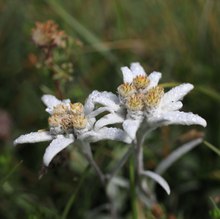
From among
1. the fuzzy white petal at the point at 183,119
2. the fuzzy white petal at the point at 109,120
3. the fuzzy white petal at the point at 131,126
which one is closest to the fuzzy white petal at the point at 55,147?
the fuzzy white petal at the point at 109,120

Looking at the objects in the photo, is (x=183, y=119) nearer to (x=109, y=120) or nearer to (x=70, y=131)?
(x=109, y=120)

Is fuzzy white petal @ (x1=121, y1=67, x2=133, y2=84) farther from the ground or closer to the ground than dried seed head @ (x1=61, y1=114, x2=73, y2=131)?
farther from the ground

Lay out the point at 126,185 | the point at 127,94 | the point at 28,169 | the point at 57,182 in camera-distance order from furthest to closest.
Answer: the point at 28,169
the point at 57,182
the point at 126,185
the point at 127,94

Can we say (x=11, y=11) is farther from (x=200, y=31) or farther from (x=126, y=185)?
(x=126, y=185)

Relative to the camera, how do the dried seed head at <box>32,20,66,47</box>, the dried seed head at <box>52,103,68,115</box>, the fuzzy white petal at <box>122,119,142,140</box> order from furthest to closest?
the dried seed head at <box>32,20,66,47</box>, the dried seed head at <box>52,103,68,115</box>, the fuzzy white petal at <box>122,119,142,140</box>

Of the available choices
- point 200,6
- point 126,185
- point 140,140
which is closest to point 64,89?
point 126,185

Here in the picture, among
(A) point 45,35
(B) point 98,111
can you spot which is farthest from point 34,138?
(A) point 45,35

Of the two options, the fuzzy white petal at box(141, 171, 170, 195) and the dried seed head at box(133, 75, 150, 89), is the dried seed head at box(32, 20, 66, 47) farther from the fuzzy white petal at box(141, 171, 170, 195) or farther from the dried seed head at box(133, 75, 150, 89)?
the fuzzy white petal at box(141, 171, 170, 195)

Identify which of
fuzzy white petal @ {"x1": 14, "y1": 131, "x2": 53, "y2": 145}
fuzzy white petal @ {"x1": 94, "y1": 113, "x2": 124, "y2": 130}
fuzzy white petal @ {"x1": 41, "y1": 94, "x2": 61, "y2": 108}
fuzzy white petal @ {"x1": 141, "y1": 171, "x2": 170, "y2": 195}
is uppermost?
fuzzy white petal @ {"x1": 41, "y1": 94, "x2": 61, "y2": 108}

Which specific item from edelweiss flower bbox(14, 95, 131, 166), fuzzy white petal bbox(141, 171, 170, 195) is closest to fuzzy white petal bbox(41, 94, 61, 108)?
edelweiss flower bbox(14, 95, 131, 166)
